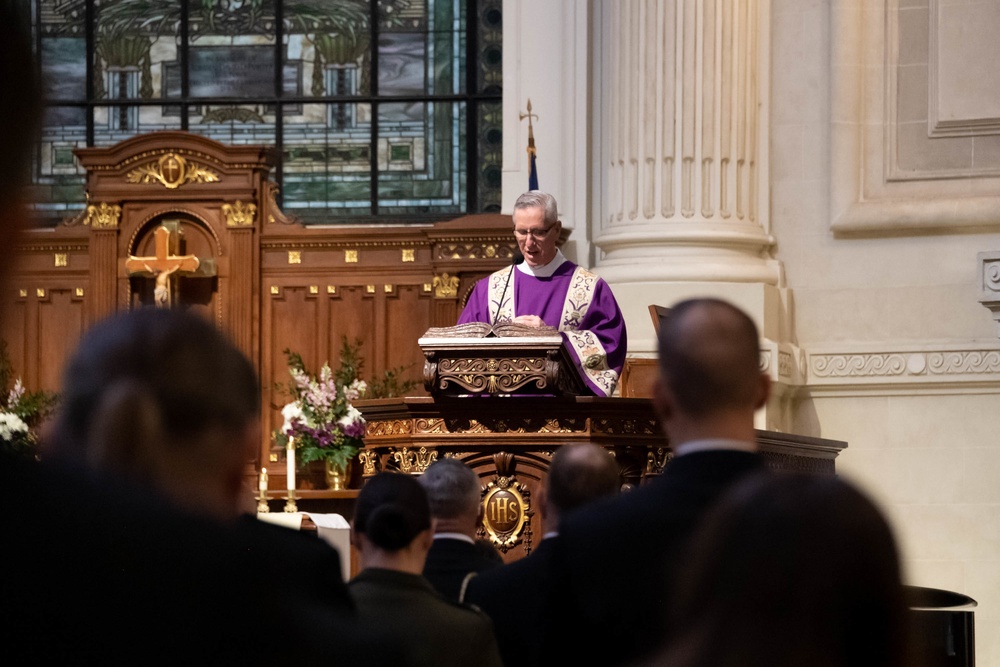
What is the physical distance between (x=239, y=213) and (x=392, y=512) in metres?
8.28

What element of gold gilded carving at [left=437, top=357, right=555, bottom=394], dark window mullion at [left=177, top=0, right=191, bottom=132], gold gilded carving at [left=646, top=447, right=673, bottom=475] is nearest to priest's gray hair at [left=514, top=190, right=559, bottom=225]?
gold gilded carving at [left=437, top=357, right=555, bottom=394]

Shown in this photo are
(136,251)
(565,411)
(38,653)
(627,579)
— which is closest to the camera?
(38,653)

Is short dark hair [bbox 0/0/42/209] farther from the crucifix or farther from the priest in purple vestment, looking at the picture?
the crucifix

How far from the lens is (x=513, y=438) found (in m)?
6.09

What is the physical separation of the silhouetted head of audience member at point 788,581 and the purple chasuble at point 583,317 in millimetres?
5587

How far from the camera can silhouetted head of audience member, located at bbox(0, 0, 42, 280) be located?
0.86 m

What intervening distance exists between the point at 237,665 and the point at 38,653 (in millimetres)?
105

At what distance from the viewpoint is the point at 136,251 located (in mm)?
11281

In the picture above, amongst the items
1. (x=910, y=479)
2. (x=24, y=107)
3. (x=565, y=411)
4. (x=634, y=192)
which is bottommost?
(x=910, y=479)

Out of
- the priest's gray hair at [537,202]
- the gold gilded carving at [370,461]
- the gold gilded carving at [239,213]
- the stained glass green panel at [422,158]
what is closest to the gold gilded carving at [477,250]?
the stained glass green panel at [422,158]

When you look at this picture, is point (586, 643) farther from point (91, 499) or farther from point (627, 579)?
point (91, 499)

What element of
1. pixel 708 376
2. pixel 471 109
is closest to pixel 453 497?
pixel 708 376


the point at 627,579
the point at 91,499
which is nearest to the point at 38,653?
the point at 91,499

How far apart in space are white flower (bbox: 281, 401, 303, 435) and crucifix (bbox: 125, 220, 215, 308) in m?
1.31
